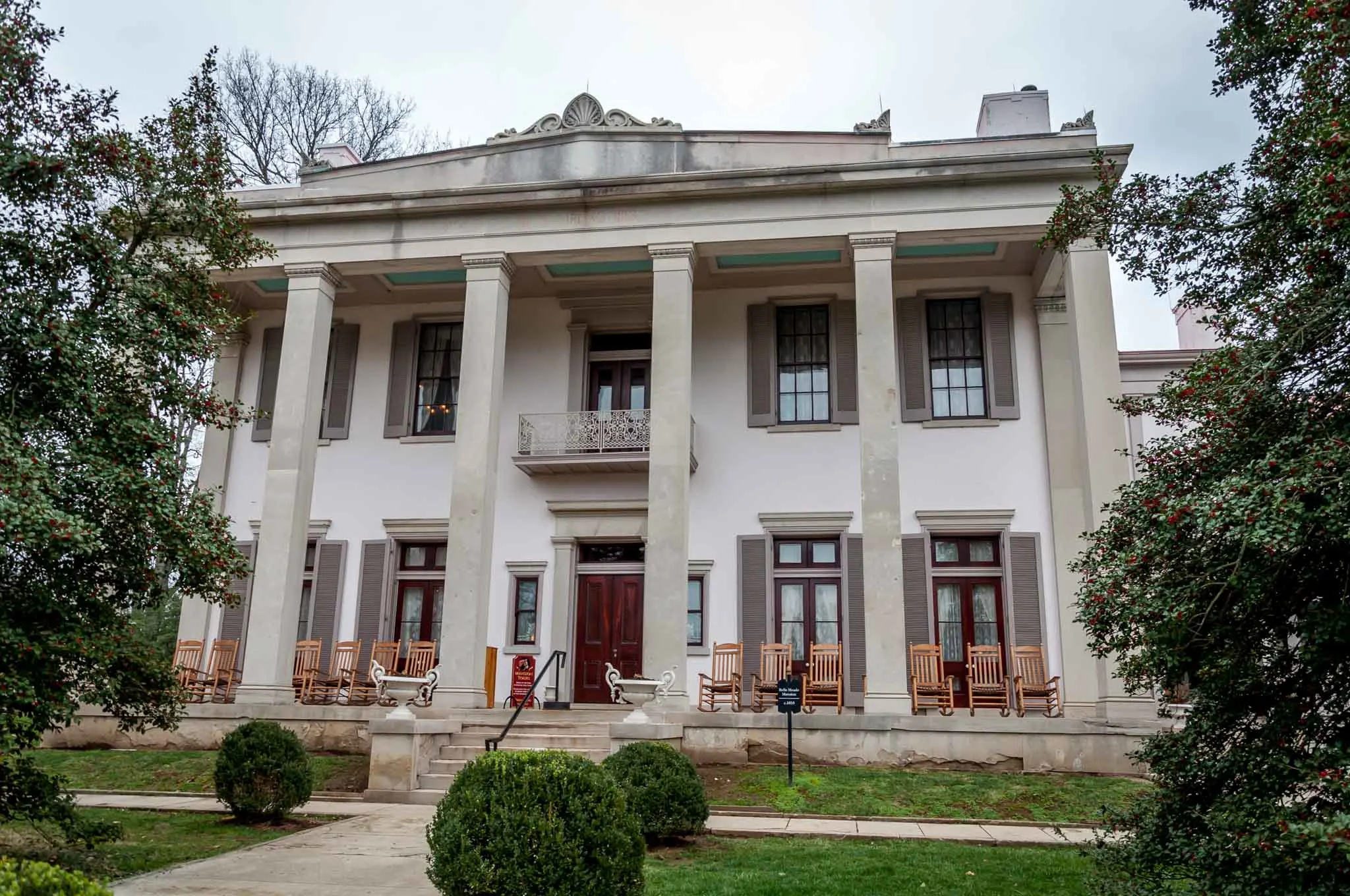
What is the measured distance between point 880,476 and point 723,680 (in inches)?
181

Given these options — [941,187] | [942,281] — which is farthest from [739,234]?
[942,281]

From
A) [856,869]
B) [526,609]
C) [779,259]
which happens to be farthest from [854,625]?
[856,869]

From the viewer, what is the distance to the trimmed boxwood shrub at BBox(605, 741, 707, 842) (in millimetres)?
8266

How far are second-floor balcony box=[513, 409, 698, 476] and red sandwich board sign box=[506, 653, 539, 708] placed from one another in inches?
130

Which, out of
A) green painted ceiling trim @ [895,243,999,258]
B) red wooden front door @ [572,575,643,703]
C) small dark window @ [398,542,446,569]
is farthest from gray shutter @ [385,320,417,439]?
green painted ceiling trim @ [895,243,999,258]

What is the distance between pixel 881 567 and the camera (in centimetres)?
1370

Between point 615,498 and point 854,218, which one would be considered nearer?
point 854,218

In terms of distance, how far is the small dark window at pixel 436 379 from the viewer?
18734mm

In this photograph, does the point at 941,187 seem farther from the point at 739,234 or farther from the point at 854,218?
the point at 739,234

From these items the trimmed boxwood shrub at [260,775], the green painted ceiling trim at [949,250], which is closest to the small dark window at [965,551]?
the green painted ceiling trim at [949,250]

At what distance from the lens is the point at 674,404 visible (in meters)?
14.9

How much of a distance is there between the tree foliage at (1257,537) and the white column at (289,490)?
12449 millimetres

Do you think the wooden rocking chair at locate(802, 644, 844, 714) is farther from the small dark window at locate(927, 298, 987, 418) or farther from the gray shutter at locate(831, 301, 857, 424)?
the small dark window at locate(927, 298, 987, 418)

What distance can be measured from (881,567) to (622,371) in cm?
694
